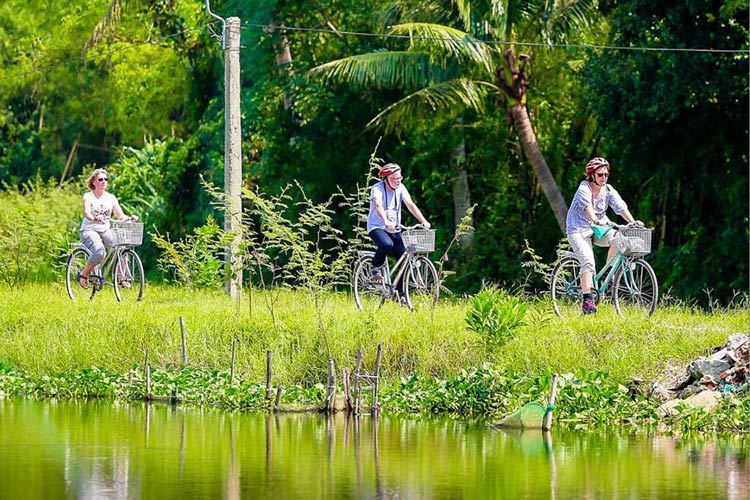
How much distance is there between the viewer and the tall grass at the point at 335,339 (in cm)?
1544

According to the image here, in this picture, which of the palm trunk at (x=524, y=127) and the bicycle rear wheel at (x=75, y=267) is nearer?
the bicycle rear wheel at (x=75, y=267)

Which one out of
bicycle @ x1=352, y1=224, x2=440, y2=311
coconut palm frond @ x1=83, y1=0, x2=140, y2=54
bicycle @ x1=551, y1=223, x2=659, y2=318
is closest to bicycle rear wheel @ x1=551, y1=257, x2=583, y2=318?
bicycle @ x1=551, y1=223, x2=659, y2=318

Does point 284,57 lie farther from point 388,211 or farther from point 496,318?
point 496,318

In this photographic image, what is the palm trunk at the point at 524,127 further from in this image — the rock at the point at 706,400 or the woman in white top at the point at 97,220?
the rock at the point at 706,400

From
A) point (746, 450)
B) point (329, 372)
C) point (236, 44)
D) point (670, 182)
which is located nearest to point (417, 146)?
point (670, 182)

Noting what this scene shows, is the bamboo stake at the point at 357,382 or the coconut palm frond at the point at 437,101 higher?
the coconut palm frond at the point at 437,101

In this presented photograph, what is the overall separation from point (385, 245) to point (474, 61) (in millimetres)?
10245

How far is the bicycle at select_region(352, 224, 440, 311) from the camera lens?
18344 mm

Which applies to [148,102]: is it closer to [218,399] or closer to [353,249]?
[353,249]

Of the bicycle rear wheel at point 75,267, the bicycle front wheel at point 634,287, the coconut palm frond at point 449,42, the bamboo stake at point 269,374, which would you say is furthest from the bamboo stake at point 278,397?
the coconut palm frond at point 449,42

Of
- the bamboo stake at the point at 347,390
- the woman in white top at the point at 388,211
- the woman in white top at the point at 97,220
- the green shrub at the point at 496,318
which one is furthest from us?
the woman in white top at the point at 97,220

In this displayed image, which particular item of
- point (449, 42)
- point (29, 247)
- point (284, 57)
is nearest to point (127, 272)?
point (29, 247)

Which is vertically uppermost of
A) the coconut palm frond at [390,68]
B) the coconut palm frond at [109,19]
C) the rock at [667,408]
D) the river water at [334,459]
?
the coconut palm frond at [109,19]

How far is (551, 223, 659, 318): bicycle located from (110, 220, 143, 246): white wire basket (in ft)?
19.6
